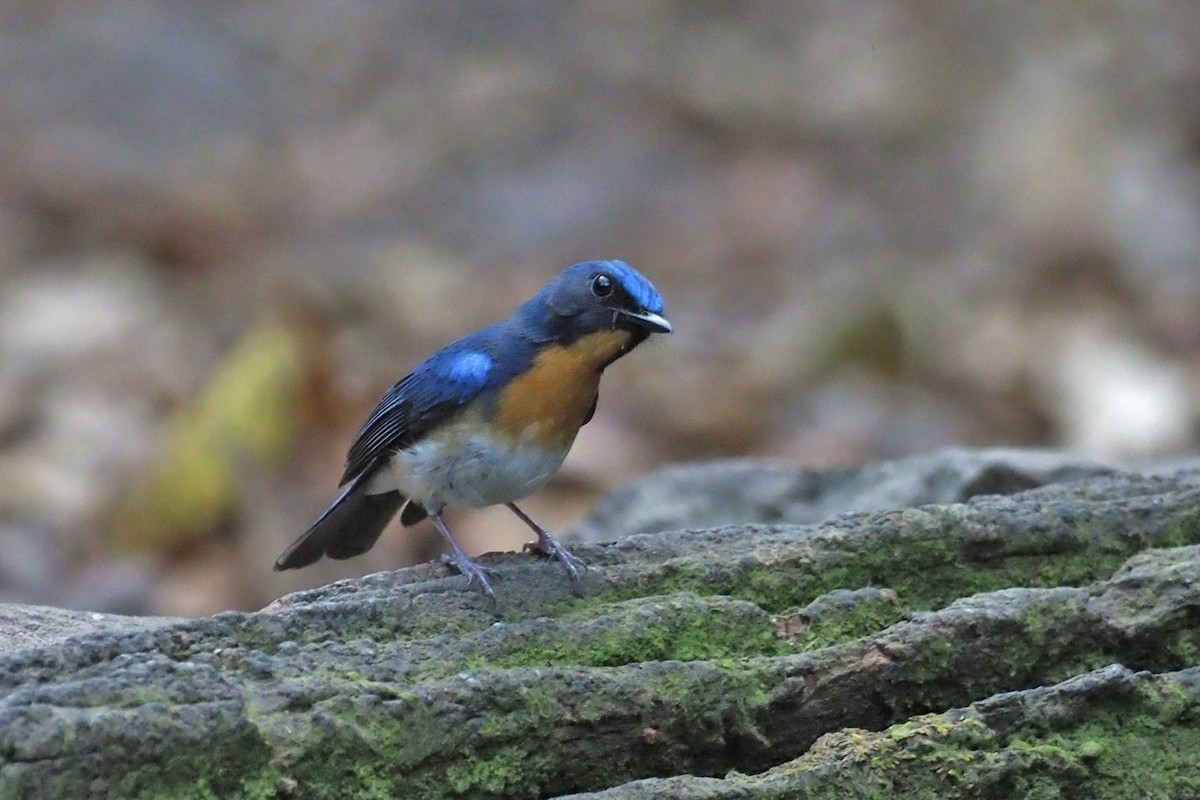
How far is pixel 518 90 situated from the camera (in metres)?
12.9

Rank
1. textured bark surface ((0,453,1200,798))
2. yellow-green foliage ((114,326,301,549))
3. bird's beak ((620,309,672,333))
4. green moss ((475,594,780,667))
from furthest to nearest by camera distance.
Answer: yellow-green foliage ((114,326,301,549)) → bird's beak ((620,309,672,333)) → green moss ((475,594,780,667)) → textured bark surface ((0,453,1200,798))

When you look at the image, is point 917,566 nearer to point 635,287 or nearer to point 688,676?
point 688,676

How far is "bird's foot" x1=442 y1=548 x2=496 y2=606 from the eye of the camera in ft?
11.8

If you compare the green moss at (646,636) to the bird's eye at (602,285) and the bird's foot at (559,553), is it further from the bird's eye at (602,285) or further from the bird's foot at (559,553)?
the bird's eye at (602,285)

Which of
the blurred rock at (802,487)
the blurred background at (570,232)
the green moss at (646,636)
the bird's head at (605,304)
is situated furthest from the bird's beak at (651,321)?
the blurred background at (570,232)

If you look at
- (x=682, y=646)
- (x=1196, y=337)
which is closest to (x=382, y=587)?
(x=682, y=646)

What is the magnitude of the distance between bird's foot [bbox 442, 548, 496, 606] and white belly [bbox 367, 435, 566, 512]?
38 cm

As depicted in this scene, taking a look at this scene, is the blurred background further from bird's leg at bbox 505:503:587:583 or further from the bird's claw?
the bird's claw

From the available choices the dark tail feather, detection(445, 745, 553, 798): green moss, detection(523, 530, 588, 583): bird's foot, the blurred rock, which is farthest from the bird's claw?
the blurred rock

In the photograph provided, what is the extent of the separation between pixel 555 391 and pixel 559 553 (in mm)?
550

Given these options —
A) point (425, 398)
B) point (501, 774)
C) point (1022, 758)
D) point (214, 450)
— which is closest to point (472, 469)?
point (425, 398)

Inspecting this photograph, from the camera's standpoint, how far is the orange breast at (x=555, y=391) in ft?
14.0

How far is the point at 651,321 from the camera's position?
4230 millimetres

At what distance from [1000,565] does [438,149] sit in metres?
9.24
